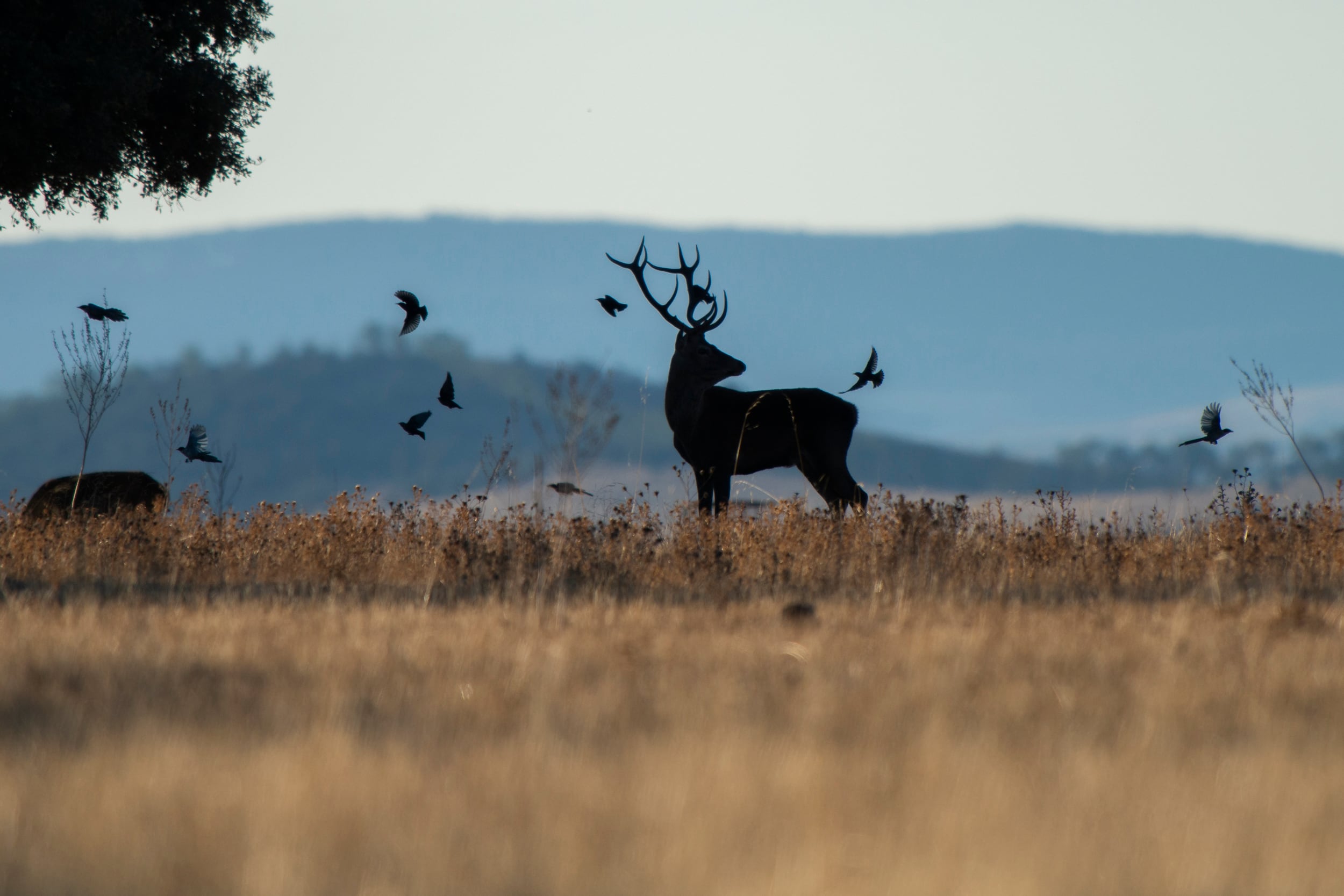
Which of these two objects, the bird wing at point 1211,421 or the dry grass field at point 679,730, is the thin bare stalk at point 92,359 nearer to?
the dry grass field at point 679,730

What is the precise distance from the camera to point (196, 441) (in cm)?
1119

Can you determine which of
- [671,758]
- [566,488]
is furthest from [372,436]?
[671,758]

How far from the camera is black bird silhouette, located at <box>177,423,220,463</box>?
10914 mm

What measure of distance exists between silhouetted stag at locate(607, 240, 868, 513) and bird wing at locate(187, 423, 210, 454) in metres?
3.92

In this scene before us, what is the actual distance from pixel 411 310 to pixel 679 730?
7.24 metres

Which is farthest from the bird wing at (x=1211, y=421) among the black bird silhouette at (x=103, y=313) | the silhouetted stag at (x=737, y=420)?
the black bird silhouette at (x=103, y=313)

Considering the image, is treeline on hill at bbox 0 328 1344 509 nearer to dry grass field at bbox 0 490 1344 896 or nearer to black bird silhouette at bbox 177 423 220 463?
black bird silhouette at bbox 177 423 220 463

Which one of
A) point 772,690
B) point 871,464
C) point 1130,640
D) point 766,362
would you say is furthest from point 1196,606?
point 766,362

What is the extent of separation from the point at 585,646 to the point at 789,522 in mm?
4108

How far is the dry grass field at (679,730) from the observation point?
2879 millimetres

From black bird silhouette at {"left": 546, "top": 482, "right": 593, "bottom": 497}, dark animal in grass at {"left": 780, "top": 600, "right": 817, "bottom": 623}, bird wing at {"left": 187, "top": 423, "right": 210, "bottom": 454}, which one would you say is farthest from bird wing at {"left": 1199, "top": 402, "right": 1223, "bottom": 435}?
bird wing at {"left": 187, "top": 423, "right": 210, "bottom": 454}

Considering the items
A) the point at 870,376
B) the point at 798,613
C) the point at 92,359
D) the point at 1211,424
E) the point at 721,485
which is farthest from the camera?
the point at 870,376

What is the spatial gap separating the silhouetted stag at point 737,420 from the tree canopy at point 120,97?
4521mm

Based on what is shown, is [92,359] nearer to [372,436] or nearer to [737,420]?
[737,420]
